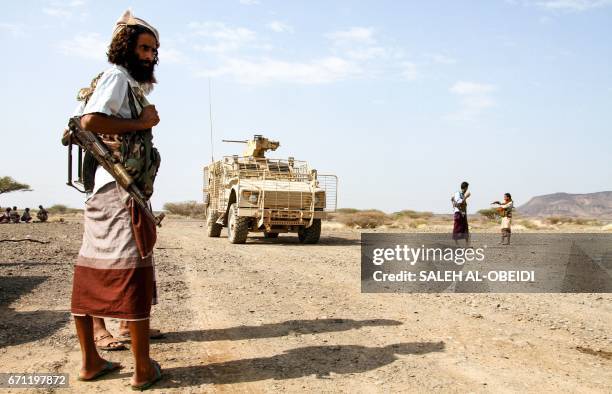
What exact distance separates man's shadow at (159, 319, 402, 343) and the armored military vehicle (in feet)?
Answer: 27.9

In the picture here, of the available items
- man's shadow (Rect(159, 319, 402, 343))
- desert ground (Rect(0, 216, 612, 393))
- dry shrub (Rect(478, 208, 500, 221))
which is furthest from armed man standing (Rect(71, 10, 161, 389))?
dry shrub (Rect(478, 208, 500, 221))

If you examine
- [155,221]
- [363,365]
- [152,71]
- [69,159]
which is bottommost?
[363,365]

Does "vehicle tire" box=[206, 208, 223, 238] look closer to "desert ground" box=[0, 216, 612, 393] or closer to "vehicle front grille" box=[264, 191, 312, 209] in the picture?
"vehicle front grille" box=[264, 191, 312, 209]

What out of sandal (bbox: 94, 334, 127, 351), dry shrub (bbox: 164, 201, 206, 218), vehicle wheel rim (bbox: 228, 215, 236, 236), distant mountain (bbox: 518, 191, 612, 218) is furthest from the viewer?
distant mountain (bbox: 518, 191, 612, 218)

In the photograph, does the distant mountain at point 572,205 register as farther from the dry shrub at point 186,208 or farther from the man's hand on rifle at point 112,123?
the man's hand on rifle at point 112,123

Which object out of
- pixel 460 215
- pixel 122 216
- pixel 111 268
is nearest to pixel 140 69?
pixel 122 216

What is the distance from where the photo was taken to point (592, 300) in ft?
20.1

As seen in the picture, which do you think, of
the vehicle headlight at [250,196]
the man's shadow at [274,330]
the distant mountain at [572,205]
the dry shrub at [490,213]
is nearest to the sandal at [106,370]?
the man's shadow at [274,330]

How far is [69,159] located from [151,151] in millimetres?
545

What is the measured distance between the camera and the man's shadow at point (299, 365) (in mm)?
3320

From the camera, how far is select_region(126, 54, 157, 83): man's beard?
3262mm

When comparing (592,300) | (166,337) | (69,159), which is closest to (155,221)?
(69,159)

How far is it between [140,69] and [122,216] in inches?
33.1

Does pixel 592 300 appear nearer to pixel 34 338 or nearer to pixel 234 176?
pixel 34 338
